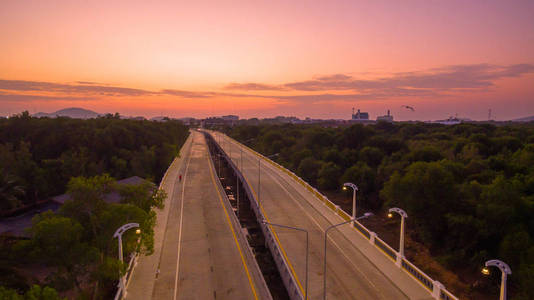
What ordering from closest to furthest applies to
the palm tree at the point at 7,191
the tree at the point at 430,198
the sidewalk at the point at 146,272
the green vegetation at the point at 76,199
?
the green vegetation at the point at 76,199 < the sidewalk at the point at 146,272 < the tree at the point at 430,198 < the palm tree at the point at 7,191

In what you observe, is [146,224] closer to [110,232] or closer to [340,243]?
[110,232]

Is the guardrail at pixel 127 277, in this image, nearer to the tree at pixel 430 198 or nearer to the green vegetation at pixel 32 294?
the green vegetation at pixel 32 294

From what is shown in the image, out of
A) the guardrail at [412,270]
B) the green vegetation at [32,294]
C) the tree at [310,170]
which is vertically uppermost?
the green vegetation at [32,294]

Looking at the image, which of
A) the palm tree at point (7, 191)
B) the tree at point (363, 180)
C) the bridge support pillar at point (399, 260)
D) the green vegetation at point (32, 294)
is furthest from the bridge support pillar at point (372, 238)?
the palm tree at point (7, 191)

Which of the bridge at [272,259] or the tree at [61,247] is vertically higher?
the tree at [61,247]

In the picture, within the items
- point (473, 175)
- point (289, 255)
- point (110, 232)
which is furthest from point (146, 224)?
point (473, 175)

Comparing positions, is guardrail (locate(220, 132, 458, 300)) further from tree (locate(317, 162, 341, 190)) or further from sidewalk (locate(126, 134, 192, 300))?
tree (locate(317, 162, 341, 190))

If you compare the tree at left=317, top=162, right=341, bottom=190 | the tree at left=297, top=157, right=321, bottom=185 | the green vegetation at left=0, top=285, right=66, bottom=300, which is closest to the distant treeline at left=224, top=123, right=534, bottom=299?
the tree at left=317, top=162, right=341, bottom=190
